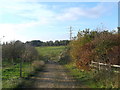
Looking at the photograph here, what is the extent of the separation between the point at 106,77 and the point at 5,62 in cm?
2481

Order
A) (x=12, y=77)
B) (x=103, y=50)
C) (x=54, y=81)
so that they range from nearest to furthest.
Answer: (x=54, y=81) → (x=12, y=77) → (x=103, y=50)

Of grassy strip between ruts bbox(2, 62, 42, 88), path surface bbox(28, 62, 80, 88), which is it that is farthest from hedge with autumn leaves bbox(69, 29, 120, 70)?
grassy strip between ruts bbox(2, 62, 42, 88)

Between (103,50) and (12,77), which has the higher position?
(103,50)

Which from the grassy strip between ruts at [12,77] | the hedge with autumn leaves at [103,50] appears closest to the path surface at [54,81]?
the grassy strip between ruts at [12,77]

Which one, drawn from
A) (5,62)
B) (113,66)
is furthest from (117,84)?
(5,62)

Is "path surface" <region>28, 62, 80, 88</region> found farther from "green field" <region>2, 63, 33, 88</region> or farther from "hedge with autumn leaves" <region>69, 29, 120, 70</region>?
"hedge with autumn leaves" <region>69, 29, 120, 70</region>

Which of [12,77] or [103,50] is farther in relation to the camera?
[103,50]

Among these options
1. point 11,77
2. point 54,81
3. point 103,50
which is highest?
point 103,50

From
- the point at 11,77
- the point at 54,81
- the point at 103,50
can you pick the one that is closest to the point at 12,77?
the point at 11,77

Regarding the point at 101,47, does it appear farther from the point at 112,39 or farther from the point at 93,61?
the point at 93,61

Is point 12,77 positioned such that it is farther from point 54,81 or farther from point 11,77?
point 54,81

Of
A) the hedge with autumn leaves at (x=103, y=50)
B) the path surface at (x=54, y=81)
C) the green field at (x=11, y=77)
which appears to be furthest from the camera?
the hedge with autumn leaves at (x=103, y=50)

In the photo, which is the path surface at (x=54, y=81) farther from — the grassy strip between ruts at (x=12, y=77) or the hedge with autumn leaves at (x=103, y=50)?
the hedge with autumn leaves at (x=103, y=50)

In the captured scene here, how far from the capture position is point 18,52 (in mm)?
30797
